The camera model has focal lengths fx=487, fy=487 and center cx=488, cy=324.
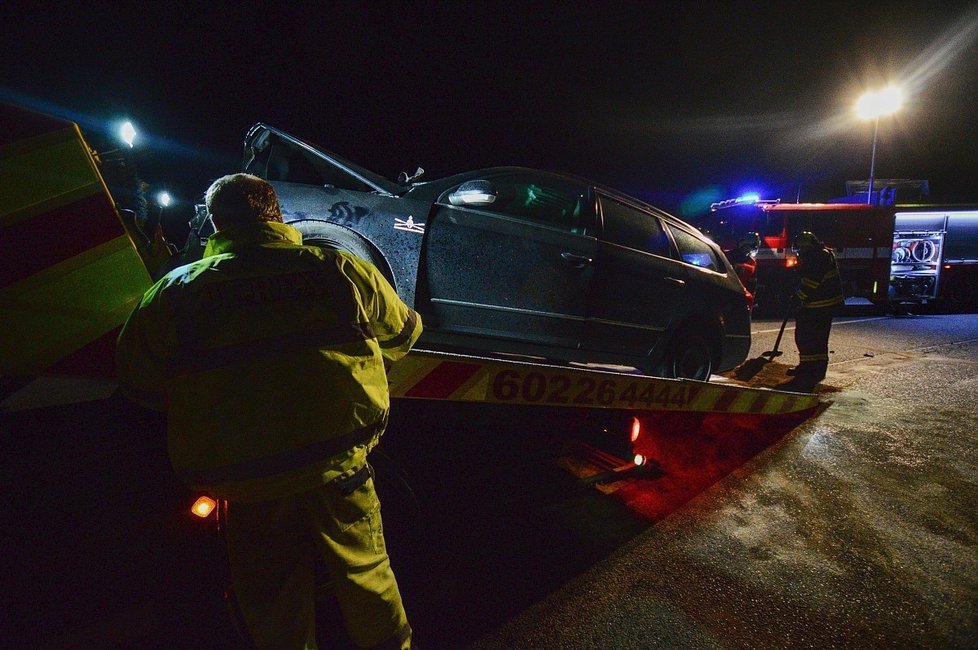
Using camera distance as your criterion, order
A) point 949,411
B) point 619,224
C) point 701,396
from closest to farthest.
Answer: point 701,396, point 619,224, point 949,411

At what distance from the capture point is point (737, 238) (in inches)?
448

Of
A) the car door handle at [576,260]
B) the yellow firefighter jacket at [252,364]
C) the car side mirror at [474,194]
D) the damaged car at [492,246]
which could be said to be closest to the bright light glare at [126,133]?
the damaged car at [492,246]

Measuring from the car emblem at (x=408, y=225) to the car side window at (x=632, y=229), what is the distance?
4.25 ft

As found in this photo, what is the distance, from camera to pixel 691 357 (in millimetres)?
4172

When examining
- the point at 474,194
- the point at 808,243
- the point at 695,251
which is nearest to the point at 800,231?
the point at 808,243

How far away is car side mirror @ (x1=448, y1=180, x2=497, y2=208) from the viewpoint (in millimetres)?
2859

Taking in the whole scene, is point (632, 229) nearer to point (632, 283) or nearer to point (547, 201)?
point (632, 283)

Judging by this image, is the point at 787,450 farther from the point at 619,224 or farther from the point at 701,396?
the point at 619,224

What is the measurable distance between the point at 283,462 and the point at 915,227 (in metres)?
17.9

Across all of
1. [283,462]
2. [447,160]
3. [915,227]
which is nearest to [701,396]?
[283,462]

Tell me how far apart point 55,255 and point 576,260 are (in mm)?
2573

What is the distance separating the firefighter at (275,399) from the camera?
126 cm

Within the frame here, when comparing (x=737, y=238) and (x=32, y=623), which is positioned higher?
(x=737, y=238)

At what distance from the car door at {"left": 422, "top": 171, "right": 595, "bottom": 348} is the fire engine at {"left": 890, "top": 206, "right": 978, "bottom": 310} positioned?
14.3m
